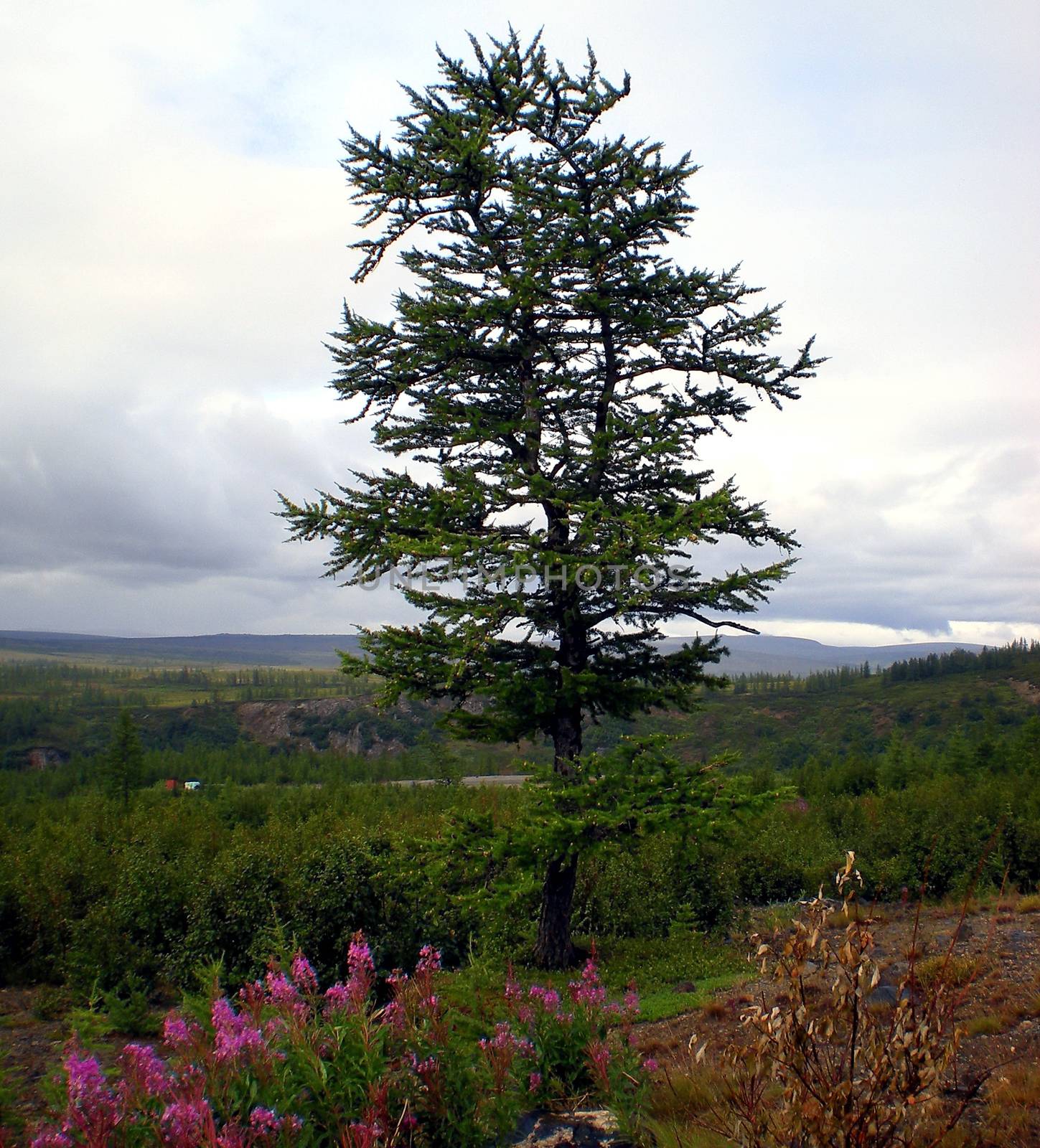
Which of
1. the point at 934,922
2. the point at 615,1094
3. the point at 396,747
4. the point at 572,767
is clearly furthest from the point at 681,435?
the point at 396,747

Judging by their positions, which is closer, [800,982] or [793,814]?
[800,982]

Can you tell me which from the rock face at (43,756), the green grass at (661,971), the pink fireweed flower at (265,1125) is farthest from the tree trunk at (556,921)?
the rock face at (43,756)

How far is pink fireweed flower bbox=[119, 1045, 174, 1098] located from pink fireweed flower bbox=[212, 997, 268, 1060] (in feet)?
0.78

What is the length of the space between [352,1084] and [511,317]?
31.2 ft

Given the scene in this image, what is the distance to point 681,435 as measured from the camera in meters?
10.8

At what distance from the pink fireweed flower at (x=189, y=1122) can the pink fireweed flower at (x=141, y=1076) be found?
0.23 metres

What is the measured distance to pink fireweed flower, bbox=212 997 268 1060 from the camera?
352cm

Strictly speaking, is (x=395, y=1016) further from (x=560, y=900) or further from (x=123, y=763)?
(x=123, y=763)

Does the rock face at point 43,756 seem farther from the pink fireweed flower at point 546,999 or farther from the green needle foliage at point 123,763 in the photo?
the pink fireweed flower at point 546,999

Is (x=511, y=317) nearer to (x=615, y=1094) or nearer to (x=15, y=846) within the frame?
(x=615, y=1094)

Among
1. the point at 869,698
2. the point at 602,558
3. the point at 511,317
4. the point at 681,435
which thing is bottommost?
the point at 869,698

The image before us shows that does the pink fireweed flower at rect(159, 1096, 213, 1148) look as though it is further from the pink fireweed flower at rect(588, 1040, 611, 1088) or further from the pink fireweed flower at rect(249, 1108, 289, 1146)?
the pink fireweed flower at rect(588, 1040, 611, 1088)

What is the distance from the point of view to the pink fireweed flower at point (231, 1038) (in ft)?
11.5

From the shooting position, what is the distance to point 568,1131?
185 inches
